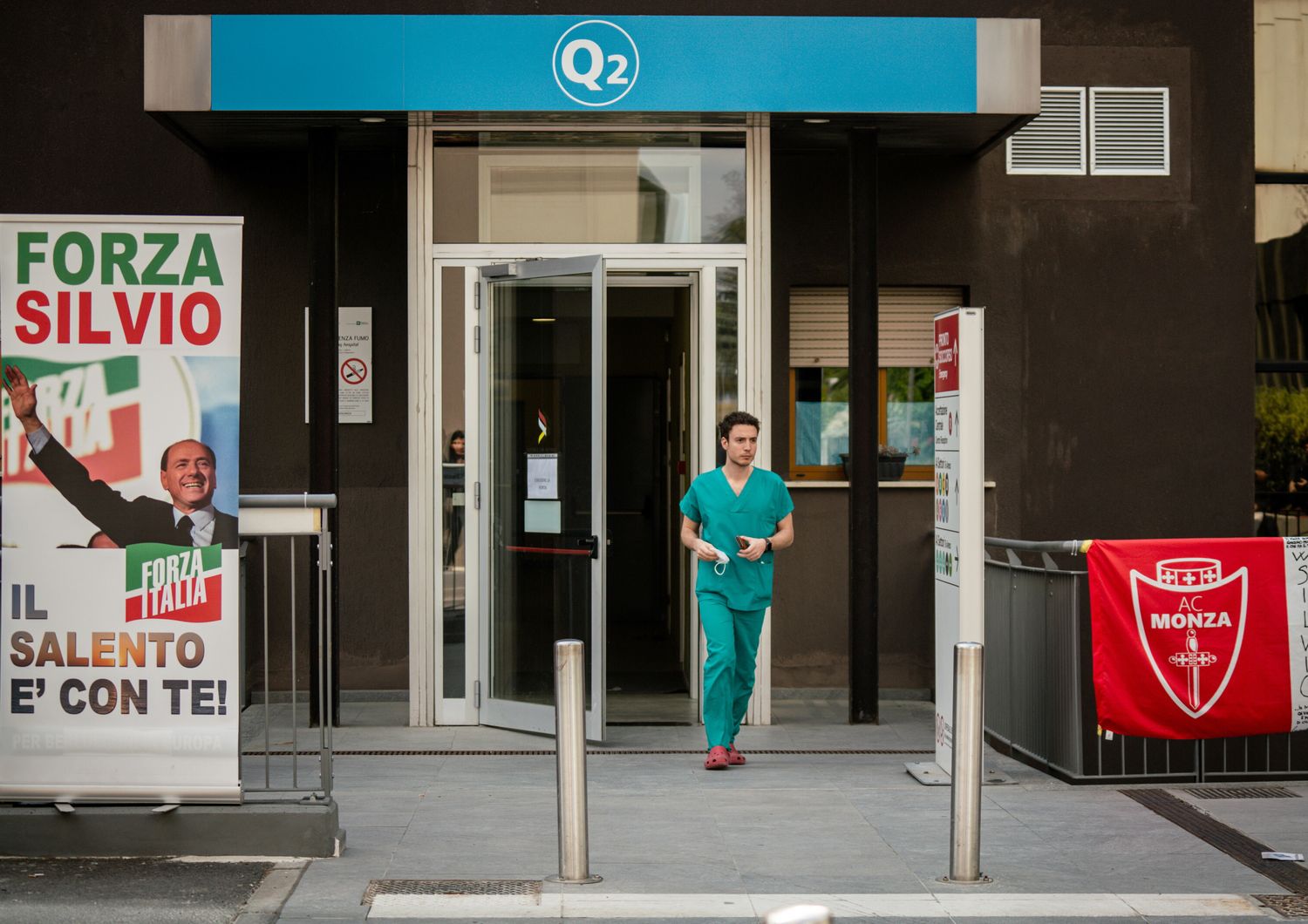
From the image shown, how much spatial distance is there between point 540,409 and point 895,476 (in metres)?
2.73

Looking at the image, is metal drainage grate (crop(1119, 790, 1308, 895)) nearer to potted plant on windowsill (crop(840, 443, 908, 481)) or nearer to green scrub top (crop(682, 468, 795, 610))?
green scrub top (crop(682, 468, 795, 610))

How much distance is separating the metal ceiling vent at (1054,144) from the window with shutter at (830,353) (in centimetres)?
97

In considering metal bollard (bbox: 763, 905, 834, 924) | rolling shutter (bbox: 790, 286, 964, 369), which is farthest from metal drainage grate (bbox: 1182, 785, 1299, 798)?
metal bollard (bbox: 763, 905, 834, 924)

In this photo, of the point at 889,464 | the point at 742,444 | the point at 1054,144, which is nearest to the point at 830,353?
the point at 889,464

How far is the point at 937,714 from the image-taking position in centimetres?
808

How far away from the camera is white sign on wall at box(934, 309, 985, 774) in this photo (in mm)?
7469

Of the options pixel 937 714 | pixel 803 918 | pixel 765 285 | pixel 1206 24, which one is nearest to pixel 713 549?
pixel 937 714

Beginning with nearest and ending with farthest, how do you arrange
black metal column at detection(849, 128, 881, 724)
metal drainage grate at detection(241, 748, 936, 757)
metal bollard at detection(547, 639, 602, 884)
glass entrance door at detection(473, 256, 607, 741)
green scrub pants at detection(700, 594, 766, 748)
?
metal bollard at detection(547, 639, 602, 884)
green scrub pants at detection(700, 594, 766, 748)
metal drainage grate at detection(241, 748, 936, 757)
glass entrance door at detection(473, 256, 607, 741)
black metal column at detection(849, 128, 881, 724)

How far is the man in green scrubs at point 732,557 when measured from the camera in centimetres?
819

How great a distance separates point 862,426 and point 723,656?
6.42ft

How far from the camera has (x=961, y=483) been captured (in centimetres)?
757

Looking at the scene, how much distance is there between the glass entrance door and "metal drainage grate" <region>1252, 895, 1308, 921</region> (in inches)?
159

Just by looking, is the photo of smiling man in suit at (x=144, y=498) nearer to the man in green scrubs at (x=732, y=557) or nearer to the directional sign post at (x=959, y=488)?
the man in green scrubs at (x=732, y=557)

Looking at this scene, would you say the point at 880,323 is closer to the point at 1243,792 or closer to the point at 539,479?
the point at 539,479
